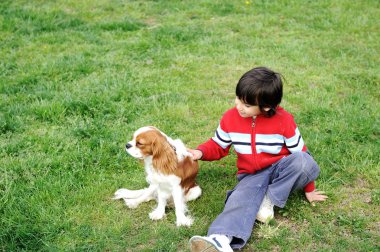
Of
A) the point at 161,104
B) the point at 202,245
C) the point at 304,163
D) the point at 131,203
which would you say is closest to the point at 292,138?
the point at 304,163

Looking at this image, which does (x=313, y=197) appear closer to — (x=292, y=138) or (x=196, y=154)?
(x=292, y=138)

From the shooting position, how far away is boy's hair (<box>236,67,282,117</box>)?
3.41 meters

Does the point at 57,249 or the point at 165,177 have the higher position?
the point at 165,177

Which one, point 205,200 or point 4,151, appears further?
point 4,151

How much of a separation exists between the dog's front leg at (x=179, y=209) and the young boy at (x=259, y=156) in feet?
0.91

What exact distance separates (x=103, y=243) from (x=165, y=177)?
0.66 metres

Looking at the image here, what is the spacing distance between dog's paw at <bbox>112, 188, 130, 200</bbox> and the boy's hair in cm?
125

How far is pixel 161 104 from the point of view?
5.45 m

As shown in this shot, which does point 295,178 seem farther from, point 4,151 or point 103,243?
point 4,151

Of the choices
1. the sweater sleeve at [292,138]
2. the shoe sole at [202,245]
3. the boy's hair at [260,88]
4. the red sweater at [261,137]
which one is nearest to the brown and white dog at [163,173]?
the red sweater at [261,137]

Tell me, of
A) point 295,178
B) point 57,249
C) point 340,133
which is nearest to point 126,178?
point 57,249

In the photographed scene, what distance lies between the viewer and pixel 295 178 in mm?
3539

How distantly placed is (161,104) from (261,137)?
205 cm

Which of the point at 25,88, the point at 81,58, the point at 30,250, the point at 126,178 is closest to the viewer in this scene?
Answer: the point at 30,250
